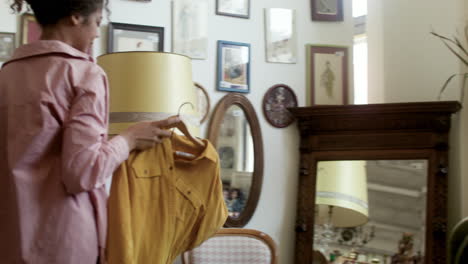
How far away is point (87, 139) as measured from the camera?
1278mm

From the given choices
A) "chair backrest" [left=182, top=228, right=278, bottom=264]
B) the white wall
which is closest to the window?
the white wall

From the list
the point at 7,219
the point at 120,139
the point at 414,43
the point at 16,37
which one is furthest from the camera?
the point at 414,43

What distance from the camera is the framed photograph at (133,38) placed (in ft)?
8.74

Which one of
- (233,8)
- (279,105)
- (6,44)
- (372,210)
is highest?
(233,8)

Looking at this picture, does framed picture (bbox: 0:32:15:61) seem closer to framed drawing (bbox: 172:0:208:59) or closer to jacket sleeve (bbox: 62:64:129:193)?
framed drawing (bbox: 172:0:208:59)

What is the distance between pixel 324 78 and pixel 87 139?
6.46 feet

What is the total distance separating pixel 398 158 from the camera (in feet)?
8.98

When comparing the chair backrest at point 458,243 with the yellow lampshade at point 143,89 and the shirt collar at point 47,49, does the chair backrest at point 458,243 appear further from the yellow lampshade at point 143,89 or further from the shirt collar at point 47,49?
the shirt collar at point 47,49

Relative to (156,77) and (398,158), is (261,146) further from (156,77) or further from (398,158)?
(156,77)

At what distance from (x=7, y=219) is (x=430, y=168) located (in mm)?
1983

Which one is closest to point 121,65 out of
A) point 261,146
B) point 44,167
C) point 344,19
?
point 44,167

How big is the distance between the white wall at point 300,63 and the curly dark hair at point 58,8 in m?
1.40

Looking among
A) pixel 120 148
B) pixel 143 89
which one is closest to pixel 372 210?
pixel 143 89

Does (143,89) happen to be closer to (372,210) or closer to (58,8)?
(58,8)
